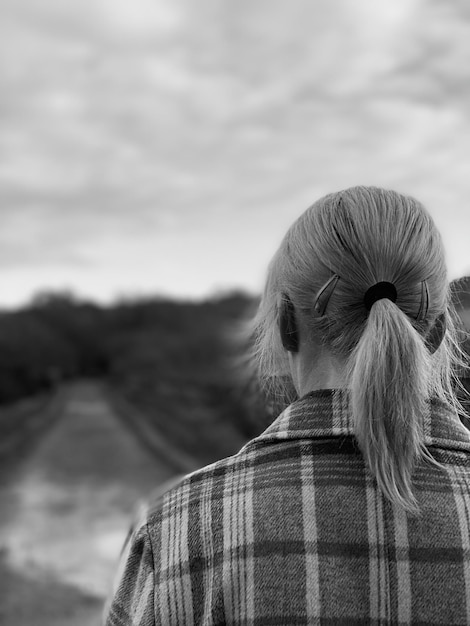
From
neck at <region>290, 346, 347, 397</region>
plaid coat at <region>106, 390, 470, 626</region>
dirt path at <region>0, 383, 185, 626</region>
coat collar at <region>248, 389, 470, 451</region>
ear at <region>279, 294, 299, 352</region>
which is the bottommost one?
plaid coat at <region>106, 390, 470, 626</region>

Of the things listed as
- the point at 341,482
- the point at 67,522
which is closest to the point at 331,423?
the point at 341,482

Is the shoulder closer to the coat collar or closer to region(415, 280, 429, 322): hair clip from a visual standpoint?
the coat collar

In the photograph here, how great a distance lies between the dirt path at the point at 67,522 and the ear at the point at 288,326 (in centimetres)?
465

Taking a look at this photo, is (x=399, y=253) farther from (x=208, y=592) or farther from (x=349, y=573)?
(x=208, y=592)

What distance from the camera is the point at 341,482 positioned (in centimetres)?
126

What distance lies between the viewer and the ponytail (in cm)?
123

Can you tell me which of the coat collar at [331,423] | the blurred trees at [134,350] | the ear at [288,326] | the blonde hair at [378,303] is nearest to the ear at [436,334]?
the blonde hair at [378,303]

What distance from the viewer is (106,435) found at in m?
16.5

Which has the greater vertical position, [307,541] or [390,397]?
[390,397]

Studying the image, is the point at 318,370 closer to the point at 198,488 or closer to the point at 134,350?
the point at 198,488

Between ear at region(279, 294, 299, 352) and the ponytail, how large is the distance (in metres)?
0.12

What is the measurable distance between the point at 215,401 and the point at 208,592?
62.7ft

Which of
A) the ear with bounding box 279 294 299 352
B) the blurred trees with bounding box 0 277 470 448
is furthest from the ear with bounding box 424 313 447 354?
the blurred trees with bounding box 0 277 470 448

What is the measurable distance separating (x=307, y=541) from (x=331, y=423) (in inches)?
7.5
